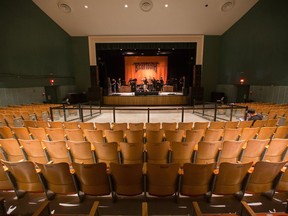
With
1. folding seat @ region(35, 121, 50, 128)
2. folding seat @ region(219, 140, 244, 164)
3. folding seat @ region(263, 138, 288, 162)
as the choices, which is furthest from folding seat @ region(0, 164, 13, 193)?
folding seat @ region(263, 138, 288, 162)

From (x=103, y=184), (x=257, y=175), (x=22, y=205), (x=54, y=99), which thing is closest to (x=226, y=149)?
(x=257, y=175)

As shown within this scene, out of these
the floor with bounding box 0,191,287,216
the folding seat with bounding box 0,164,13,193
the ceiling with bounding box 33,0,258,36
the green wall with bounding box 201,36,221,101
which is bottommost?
the floor with bounding box 0,191,287,216

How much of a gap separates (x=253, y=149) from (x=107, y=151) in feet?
8.00

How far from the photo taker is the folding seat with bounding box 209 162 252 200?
214cm

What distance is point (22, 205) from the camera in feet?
7.64

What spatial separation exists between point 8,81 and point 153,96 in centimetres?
858

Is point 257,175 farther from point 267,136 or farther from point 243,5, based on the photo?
point 243,5

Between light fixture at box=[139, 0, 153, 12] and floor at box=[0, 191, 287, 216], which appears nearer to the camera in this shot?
floor at box=[0, 191, 287, 216]

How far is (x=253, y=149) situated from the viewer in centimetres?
288

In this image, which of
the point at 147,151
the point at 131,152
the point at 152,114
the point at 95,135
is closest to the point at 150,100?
the point at 152,114

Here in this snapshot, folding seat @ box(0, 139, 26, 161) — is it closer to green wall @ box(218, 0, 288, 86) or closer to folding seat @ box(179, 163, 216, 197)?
folding seat @ box(179, 163, 216, 197)

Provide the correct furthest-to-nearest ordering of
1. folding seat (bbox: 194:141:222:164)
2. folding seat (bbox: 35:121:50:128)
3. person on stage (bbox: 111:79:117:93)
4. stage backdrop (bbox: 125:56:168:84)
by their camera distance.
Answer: stage backdrop (bbox: 125:56:168:84) < person on stage (bbox: 111:79:117:93) < folding seat (bbox: 35:121:50:128) < folding seat (bbox: 194:141:222:164)

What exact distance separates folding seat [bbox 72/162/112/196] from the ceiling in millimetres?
10130

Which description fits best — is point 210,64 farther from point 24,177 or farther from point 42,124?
point 24,177
